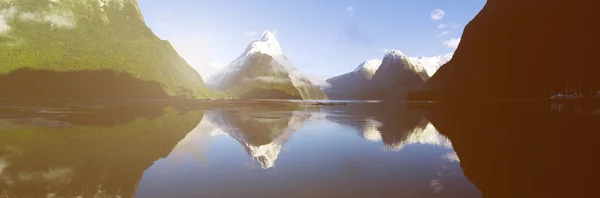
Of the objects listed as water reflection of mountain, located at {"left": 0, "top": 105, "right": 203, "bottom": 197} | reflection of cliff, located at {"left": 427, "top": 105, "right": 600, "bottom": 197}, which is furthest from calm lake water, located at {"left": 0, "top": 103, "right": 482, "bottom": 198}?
reflection of cliff, located at {"left": 427, "top": 105, "right": 600, "bottom": 197}

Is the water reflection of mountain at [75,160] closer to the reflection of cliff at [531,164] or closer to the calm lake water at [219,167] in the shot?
the calm lake water at [219,167]

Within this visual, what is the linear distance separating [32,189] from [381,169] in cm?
1949

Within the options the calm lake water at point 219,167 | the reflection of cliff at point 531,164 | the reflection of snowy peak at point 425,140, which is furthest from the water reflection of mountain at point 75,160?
the reflection of snowy peak at point 425,140

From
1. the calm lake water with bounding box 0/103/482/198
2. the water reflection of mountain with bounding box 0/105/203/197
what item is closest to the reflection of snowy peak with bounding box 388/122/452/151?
the calm lake water with bounding box 0/103/482/198

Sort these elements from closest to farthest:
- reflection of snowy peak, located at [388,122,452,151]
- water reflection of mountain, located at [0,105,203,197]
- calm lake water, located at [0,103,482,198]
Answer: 1. calm lake water, located at [0,103,482,198]
2. water reflection of mountain, located at [0,105,203,197]
3. reflection of snowy peak, located at [388,122,452,151]

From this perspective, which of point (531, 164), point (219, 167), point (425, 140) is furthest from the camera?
point (425, 140)

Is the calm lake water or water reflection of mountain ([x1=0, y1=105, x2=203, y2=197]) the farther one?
water reflection of mountain ([x1=0, y1=105, x2=203, y2=197])

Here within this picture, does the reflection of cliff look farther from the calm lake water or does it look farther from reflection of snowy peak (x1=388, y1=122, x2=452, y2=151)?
the calm lake water

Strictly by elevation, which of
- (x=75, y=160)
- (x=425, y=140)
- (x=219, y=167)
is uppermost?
(x=75, y=160)

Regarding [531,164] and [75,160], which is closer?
[531,164]

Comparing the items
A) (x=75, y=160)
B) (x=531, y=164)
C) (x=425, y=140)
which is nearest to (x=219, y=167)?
(x=75, y=160)

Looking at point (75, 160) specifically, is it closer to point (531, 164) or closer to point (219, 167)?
point (219, 167)

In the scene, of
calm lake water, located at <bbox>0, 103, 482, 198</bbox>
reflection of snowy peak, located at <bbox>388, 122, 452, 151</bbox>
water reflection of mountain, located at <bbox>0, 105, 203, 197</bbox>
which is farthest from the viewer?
reflection of snowy peak, located at <bbox>388, 122, 452, 151</bbox>

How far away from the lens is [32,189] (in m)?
16.9
